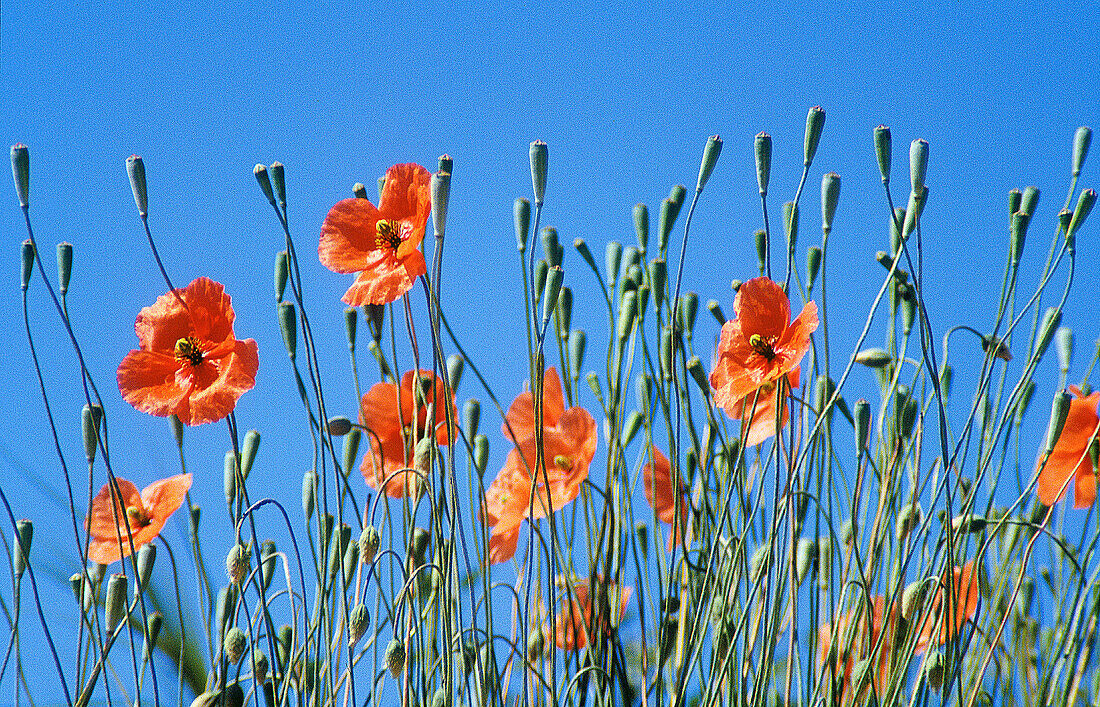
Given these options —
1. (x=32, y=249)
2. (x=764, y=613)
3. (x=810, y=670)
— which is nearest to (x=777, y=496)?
(x=764, y=613)

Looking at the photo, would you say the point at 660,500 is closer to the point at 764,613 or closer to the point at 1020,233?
the point at 764,613

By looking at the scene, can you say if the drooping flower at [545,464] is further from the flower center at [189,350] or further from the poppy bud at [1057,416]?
the poppy bud at [1057,416]

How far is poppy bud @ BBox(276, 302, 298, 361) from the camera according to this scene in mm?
1056

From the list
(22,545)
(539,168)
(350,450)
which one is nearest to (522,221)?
(539,168)

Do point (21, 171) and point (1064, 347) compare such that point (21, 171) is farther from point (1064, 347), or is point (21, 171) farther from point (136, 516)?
point (1064, 347)

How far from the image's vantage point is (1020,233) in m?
1.05

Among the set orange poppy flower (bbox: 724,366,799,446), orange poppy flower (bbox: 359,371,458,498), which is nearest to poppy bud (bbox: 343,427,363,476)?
orange poppy flower (bbox: 359,371,458,498)

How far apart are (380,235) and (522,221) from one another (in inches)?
7.4

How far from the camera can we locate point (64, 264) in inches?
40.7

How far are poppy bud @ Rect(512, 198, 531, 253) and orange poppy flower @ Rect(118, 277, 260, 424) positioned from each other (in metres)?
0.31

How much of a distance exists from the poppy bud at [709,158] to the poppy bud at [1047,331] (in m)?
0.39

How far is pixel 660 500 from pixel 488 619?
33 cm

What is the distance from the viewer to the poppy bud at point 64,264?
3.37ft

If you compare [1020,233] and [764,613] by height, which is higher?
[1020,233]
